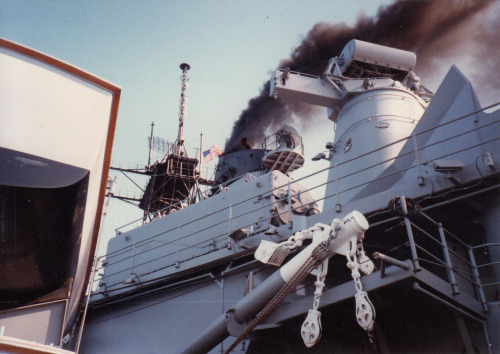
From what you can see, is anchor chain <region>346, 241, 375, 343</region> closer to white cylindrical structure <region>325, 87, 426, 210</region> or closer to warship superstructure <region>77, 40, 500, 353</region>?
warship superstructure <region>77, 40, 500, 353</region>

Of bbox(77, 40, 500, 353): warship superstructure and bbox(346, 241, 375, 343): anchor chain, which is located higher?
bbox(77, 40, 500, 353): warship superstructure

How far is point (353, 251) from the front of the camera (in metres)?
4.28

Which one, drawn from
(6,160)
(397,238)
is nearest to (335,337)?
(397,238)

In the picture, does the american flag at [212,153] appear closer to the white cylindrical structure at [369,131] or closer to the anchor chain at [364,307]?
the white cylindrical structure at [369,131]

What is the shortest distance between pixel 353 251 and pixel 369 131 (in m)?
4.05

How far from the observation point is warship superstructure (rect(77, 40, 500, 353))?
4590 millimetres

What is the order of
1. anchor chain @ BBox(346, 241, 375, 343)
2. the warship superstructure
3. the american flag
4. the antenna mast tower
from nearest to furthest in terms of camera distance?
anchor chain @ BBox(346, 241, 375, 343), the warship superstructure, the american flag, the antenna mast tower

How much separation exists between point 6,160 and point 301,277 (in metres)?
2.90

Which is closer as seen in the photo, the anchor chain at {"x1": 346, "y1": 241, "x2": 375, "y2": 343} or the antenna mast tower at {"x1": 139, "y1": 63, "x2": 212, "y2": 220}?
the anchor chain at {"x1": 346, "y1": 241, "x2": 375, "y2": 343}

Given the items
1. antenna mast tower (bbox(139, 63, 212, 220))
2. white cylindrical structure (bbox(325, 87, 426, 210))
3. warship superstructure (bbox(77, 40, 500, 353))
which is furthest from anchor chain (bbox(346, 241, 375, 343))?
antenna mast tower (bbox(139, 63, 212, 220))

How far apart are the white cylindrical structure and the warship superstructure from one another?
29 mm

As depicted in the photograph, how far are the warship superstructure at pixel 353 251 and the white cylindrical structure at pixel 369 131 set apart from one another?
0.10 ft

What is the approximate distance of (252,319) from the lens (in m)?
5.34

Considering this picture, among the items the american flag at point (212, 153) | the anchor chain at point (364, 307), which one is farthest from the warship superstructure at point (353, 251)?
the american flag at point (212, 153)
